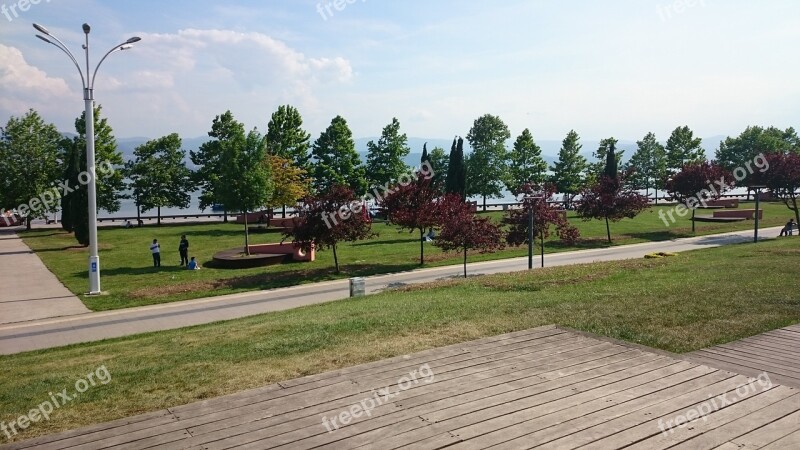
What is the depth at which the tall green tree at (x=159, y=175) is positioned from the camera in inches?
2007

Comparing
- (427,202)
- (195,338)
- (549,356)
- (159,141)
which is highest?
(159,141)

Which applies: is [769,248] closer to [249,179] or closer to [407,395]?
[407,395]

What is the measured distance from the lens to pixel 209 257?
106 feet

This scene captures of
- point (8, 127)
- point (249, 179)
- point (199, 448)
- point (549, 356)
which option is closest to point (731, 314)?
point (549, 356)

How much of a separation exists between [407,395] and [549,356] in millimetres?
2402

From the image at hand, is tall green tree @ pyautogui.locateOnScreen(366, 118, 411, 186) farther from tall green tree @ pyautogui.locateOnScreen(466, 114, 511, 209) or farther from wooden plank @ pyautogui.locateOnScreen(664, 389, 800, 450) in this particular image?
wooden plank @ pyautogui.locateOnScreen(664, 389, 800, 450)

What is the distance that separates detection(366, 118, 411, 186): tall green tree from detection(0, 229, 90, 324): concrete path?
1313 inches

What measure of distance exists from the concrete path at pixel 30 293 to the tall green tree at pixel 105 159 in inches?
552

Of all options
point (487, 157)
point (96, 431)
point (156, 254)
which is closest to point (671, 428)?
point (96, 431)

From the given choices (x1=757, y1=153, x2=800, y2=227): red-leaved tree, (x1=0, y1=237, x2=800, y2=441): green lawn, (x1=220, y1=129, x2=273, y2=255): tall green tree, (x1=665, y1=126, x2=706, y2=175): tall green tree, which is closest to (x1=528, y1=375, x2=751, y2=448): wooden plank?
(x1=0, y1=237, x2=800, y2=441): green lawn

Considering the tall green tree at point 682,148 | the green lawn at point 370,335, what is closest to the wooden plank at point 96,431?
the green lawn at point 370,335

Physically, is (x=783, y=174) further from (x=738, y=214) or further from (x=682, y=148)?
(x=682, y=148)

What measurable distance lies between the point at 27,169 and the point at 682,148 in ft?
244

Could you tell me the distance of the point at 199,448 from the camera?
5.18 metres
